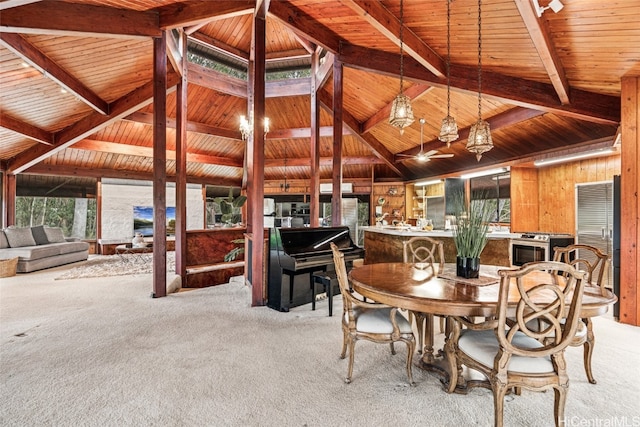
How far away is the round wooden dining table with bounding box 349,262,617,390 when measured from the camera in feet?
5.73

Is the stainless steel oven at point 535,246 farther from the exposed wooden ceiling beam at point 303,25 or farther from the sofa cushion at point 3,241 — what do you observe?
the sofa cushion at point 3,241

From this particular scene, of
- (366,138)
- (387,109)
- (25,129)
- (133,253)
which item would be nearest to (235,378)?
(387,109)

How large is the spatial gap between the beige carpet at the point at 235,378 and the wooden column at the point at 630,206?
1.04 ft

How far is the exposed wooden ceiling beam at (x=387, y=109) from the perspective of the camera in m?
5.51

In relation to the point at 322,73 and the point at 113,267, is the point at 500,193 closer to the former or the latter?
the point at 322,73

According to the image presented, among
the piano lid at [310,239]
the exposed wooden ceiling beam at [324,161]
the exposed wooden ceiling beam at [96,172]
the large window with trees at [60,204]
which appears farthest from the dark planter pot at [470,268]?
the large window with trees at [60,204]

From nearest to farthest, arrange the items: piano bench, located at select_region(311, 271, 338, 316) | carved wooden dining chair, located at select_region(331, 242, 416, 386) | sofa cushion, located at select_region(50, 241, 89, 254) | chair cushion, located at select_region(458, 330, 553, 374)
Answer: chair cushion, located at select_region(458, 330, 553, 374) < carved wooden dining chair, located at select_region(331, 242, 416, 386) < piano bench, located at select_region(311, 271, 338, 316) < sofa cushion, located at select_region(50, 241, 89, 254)

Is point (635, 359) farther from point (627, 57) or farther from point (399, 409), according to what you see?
point (627, 57)

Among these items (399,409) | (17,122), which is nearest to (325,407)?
(399,409)

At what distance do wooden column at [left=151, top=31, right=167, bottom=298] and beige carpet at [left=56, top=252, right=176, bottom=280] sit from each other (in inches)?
68.6

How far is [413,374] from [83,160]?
10311mm

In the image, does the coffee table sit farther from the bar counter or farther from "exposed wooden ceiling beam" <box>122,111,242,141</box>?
the bar counter

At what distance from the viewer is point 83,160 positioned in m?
8.73

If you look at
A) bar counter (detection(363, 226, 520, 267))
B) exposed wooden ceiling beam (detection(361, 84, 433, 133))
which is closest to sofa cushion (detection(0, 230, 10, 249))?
bar counter (detection(363, 226, 520, 267))
